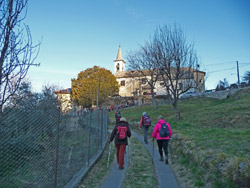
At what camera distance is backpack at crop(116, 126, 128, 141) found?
661 cm

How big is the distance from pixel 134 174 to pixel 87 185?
154 centimetres

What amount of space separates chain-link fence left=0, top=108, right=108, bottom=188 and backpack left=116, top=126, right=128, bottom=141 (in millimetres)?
1855

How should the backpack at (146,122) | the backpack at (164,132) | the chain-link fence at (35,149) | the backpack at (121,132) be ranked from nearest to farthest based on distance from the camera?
the chain-link fence at (35,149) < the backpack at (121,132) < the backpack at (164,132) < the backpack at (146,122)

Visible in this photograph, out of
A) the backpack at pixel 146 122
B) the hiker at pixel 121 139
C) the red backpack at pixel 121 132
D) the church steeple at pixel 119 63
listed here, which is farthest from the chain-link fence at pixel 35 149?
the church steeple at pixel 119 63

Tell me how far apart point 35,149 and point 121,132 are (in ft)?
10.5

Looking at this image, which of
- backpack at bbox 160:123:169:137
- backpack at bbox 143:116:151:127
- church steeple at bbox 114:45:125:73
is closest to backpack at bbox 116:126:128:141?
backpack at bbox 160:123:169:137

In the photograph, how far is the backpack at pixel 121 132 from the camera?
21.7 ft

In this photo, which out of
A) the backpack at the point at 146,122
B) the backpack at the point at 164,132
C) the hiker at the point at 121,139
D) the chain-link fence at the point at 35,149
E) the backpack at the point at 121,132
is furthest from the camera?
the backpack at the point at 146,122

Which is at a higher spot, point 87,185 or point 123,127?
point 123,127

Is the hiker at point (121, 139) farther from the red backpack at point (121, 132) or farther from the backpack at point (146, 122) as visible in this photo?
the backpack at point (146, 122)

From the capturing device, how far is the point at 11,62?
11.4 feet

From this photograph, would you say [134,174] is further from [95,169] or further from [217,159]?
[217,159]

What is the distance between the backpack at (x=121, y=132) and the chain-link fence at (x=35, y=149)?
6.09 feet

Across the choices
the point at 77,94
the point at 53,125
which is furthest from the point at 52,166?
the point at 77,94
